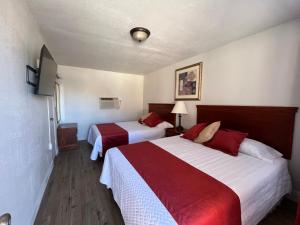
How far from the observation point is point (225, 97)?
240 centimetres

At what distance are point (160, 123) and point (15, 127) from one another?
2.78m

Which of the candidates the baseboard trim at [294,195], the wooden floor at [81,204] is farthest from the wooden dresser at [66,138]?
the baseboard trim at [294,195]

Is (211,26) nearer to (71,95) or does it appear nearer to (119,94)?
(119,94)

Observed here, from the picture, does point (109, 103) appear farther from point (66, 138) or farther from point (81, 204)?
point (81, 204)

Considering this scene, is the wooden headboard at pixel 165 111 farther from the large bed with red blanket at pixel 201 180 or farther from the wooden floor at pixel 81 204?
the wooden floor at pixel 81 204

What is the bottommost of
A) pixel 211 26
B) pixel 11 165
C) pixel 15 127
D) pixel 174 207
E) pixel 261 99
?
pixel 174 207

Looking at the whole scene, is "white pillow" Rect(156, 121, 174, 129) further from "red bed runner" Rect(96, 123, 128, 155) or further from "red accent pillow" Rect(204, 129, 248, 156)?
"red accent pillow" Rect(204, 129, 248, 156)

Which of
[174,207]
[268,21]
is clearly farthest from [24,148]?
[268,21]

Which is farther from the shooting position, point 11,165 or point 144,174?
point 144,174

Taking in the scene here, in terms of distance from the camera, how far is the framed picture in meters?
2.86

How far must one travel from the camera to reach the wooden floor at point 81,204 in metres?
1.49

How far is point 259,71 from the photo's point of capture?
1942mm

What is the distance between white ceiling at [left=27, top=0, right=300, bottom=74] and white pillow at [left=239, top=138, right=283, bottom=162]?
1576mm

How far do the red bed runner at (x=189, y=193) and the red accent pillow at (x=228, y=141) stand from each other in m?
0.69
